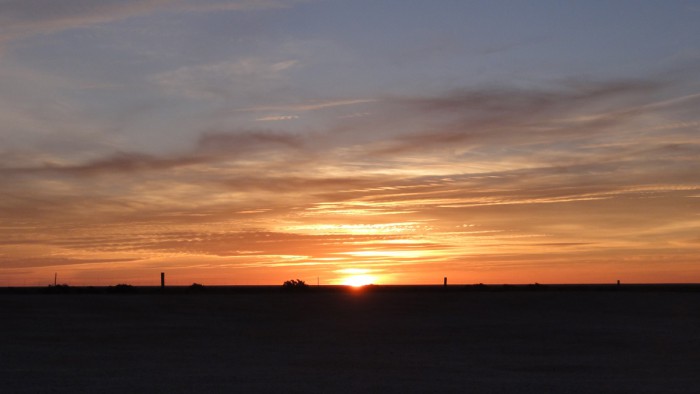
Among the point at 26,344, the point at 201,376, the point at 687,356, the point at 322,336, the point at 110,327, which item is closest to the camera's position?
the point at 201,376

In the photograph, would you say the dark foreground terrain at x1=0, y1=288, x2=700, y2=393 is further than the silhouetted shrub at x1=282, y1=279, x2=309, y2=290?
No

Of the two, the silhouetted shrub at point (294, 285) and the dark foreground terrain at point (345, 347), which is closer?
the dark foreground terrain at point (345, 347)

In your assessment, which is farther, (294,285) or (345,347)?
(294,285)

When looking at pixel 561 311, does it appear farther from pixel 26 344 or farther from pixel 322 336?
pixel 26 344

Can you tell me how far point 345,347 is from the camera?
2303cm

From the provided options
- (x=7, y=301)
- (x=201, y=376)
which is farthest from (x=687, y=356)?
(x=7, y=301)

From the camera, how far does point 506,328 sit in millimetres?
29438

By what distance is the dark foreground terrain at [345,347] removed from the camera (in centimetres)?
1620

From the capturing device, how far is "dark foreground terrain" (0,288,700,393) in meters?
16.2

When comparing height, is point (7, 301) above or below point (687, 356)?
above

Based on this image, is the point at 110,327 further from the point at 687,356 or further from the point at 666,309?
the point at 666,309

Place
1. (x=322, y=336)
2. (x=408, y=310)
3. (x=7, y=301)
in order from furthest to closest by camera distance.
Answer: (x=7, y=301) < (x=408, y=310) < (x=322, y=336)

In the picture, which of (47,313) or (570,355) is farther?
(47,313)

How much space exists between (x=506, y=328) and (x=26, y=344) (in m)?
15.4
